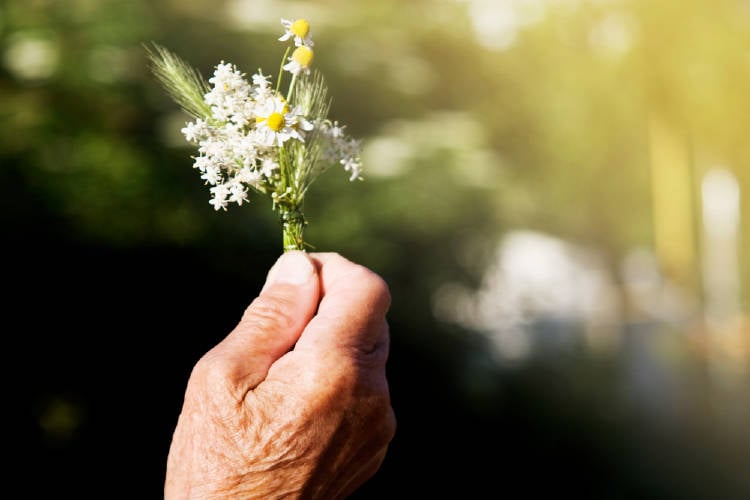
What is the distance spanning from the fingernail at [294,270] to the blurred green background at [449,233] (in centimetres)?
264

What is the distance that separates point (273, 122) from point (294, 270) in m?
0.22

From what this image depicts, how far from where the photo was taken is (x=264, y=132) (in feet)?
3.82

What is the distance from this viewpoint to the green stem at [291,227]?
1270 mm

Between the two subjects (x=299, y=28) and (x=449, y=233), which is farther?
(x=449, y=233)

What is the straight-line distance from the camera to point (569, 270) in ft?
17.3

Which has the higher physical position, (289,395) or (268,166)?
(268,166)

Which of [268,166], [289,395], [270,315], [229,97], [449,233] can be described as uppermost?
[229,97]

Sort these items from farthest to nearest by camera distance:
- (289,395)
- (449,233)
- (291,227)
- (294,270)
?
(449,233) → (291,227) → (294,270) → (289,395)

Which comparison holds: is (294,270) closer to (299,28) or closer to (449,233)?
(299,28)

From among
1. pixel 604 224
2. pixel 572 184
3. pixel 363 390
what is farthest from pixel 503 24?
pixel 363 390

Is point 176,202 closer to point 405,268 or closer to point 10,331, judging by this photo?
point 10,331

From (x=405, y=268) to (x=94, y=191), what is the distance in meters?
1.64

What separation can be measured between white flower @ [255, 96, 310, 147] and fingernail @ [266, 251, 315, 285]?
168 mm

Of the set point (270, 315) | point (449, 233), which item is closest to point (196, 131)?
point (270, 315)
